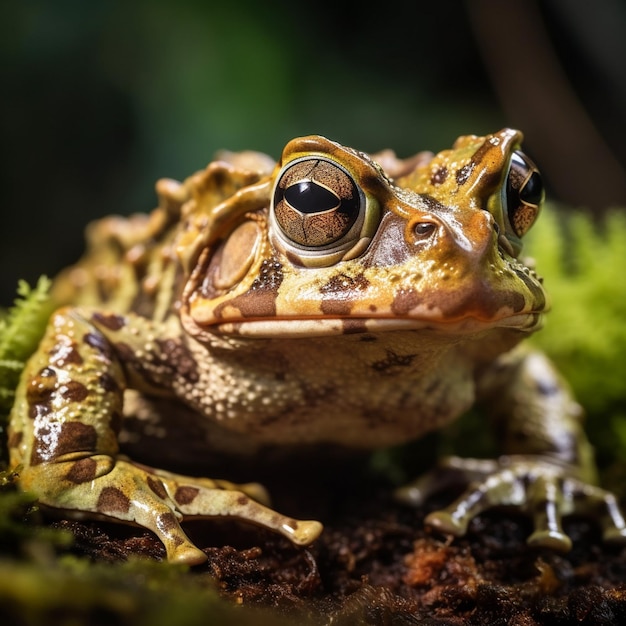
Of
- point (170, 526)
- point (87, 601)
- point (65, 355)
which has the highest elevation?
point (65, 355)

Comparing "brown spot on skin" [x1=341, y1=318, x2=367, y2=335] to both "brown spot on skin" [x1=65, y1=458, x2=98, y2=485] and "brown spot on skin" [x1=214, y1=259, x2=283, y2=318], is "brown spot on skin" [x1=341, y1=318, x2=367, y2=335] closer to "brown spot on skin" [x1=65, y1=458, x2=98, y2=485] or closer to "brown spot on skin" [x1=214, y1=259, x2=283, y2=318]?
"brown spot on skin" [x1=214, y1=259, x2=283, y2=318]

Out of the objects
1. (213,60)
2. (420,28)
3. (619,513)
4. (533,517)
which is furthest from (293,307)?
(420,28)

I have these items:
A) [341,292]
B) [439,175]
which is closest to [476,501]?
[341,292]

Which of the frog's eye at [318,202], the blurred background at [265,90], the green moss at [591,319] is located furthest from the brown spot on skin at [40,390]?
the blurred background at [265,90]

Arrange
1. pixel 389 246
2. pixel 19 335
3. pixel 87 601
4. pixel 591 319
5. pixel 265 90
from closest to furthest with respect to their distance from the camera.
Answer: pixel 87 601, pixel 389 246, pixel 19 335, pixel 591 319, pixel 265 90

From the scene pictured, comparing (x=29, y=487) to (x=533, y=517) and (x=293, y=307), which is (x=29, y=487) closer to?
(x=293, y=307)

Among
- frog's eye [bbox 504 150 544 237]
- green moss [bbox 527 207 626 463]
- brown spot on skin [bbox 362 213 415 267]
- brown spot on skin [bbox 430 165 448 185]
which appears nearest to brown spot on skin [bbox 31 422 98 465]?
brown spot on skin [bbox 362 213 415 267]

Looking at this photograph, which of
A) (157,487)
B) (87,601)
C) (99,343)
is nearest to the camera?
(87,601)

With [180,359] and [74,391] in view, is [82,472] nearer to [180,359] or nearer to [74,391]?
[74,391]
